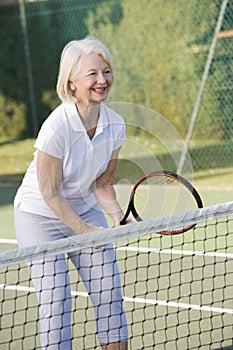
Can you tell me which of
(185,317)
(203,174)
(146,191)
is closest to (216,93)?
(203,174)

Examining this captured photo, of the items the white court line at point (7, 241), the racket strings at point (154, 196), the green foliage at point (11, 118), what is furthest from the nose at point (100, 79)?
the green foliage at point (11, 118)

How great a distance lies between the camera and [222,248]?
6.08 m

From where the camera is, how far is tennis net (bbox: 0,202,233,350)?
3.48 metres

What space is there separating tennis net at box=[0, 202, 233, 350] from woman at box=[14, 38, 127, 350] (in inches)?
5.1

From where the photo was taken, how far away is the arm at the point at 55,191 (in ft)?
10.9

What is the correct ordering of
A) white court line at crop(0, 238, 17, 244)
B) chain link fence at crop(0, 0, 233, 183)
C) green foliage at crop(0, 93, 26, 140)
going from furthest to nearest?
1. green foliage at crop(0, 93, 26, 140)
2. chain link fence at crop(0, 0, 233, 183)
3. white court line at crop(0, 238, 17, 244)

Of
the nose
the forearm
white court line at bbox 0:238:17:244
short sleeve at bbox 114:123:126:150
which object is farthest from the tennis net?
white court line at bbox 0:238:17:244

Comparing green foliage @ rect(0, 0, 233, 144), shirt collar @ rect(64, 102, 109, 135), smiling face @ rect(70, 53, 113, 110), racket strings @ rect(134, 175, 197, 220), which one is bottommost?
racket strings @ rect(134, 175, 197, 220)

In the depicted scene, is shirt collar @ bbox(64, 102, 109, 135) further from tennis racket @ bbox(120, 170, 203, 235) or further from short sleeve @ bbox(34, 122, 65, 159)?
tennis racket @ bbox(120, 170, 203, 235)

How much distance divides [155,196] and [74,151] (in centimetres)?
56

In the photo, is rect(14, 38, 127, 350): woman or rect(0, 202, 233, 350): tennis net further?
rect(0, 202, 233, 350): tennis net

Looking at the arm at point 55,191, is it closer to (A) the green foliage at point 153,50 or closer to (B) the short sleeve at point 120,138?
(B) the short sleeve at point 120,138

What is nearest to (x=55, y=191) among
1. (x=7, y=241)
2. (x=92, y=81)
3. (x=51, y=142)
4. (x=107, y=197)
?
(x=51, y=142)

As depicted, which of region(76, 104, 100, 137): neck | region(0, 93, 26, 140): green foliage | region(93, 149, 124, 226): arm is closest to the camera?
region(76, 104, 100, 137): neck
